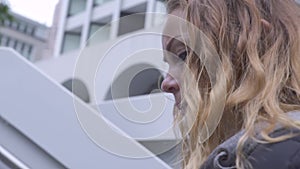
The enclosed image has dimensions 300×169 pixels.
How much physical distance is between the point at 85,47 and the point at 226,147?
0.38 m

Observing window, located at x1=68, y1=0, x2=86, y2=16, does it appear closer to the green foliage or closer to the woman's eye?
the green foliage

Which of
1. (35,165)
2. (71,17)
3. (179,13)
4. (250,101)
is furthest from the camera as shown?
(71,17)

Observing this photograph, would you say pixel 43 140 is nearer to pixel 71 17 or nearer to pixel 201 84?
pixel 201 84

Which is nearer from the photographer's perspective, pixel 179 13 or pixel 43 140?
pixel 179 13

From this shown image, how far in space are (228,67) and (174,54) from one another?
0.31ft

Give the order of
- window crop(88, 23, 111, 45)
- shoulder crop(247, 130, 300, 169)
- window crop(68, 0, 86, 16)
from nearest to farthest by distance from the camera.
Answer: shoulder crop(247, 130, 300, 169)
window crop(88, 23, 111, 45)
window crop(68, 0, 86, 16)

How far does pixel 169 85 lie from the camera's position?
0.82 meters

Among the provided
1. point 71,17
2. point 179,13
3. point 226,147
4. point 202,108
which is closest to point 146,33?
point 179,13

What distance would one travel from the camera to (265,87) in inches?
29.8

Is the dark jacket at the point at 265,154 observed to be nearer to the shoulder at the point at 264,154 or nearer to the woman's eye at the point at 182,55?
the shoulder at the point at 264,154

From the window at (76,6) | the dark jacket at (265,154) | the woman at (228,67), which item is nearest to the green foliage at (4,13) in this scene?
the woman at (228,67)

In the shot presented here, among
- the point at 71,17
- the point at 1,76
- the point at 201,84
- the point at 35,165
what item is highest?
the point at 201,84

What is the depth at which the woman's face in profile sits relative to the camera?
0.81m

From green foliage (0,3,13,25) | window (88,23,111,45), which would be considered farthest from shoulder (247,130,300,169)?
green foliage (0,3,13,25)
